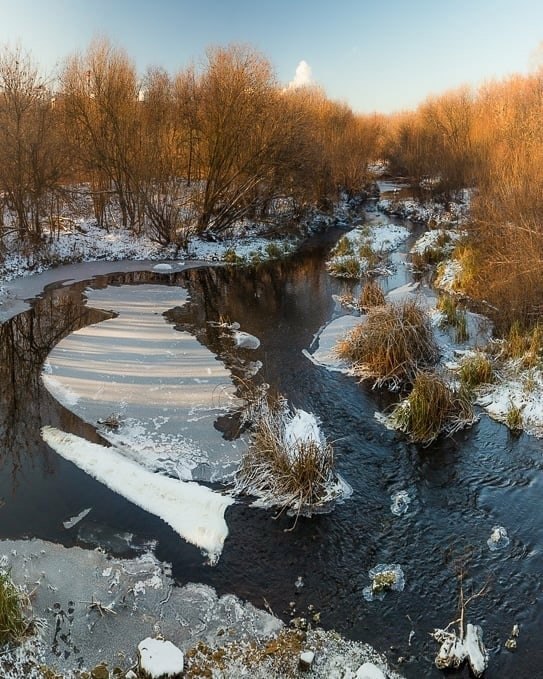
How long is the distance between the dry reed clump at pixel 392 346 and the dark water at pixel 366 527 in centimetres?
55

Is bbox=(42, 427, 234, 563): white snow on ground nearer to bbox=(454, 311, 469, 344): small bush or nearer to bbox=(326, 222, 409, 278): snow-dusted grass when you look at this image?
bbox=(454, 311, 469, 344): small bush

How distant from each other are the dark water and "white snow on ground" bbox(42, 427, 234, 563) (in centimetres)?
13

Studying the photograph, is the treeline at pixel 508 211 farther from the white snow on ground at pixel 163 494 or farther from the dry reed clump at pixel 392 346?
the white snow on ground at pixel 163 494

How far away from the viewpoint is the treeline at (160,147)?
18.2m

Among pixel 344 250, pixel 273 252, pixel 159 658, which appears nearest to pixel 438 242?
pixel 344 250

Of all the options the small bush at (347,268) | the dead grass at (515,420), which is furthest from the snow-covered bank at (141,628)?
the small bush at (347,268)

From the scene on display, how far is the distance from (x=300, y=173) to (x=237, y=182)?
286cm

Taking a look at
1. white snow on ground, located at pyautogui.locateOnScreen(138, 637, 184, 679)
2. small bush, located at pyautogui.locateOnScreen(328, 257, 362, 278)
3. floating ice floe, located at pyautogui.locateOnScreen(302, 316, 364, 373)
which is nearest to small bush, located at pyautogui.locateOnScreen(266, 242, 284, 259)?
small bush, located at pyautogui.locateOnScreen(328, 257, 362, 278)

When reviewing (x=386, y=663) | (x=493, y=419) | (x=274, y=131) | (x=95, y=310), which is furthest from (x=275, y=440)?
(x=274, y=131)

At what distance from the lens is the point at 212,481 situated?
22.2 feet

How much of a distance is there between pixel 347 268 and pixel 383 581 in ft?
44.9

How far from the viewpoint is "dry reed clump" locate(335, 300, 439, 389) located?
9641mm

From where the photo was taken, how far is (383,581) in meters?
5.20

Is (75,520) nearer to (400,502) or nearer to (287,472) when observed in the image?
(287,472)
